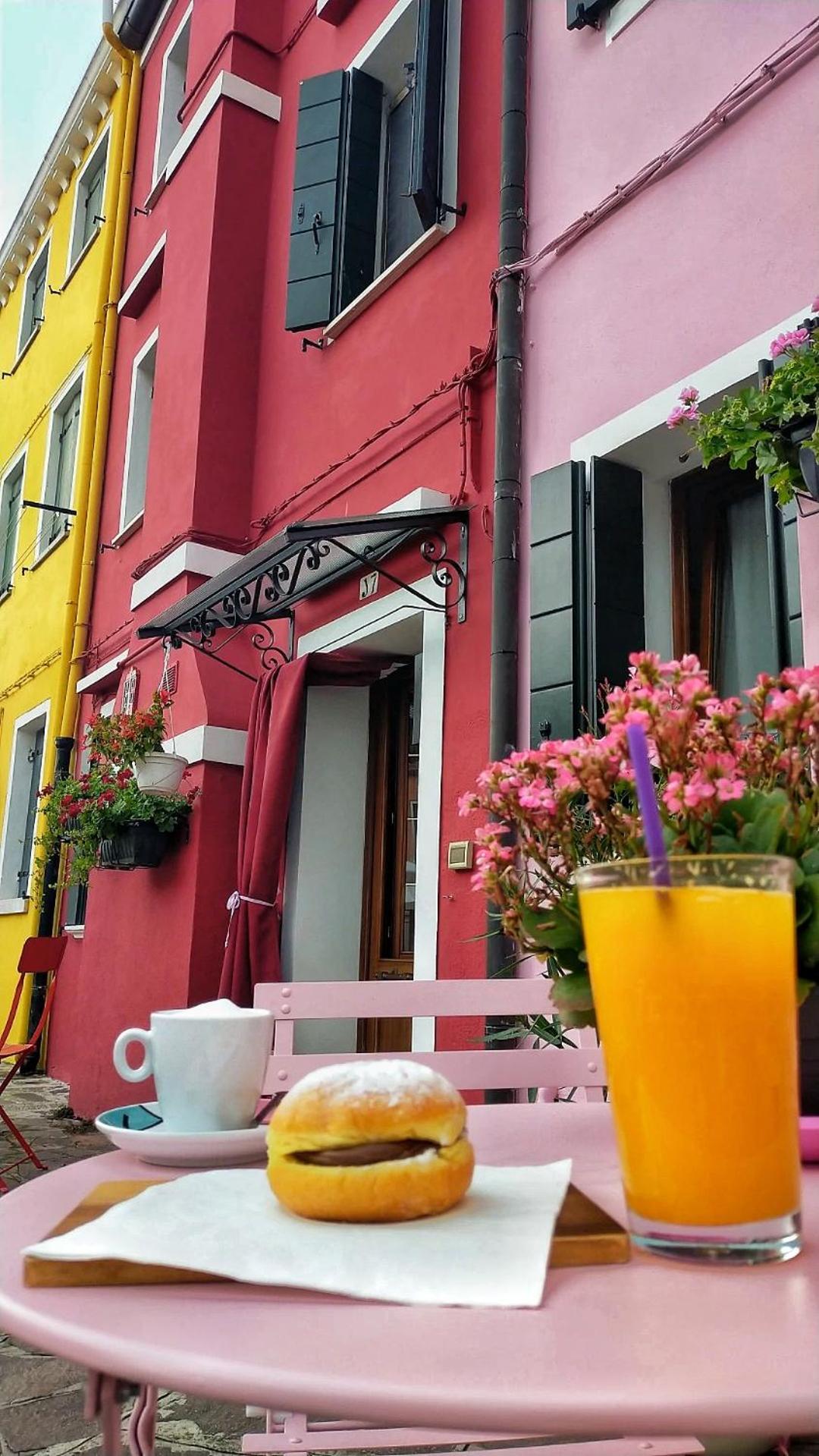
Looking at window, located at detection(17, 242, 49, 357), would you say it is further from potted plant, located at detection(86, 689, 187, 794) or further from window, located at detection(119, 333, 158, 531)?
potted plant, located at detection(86, 689, 187, 794)

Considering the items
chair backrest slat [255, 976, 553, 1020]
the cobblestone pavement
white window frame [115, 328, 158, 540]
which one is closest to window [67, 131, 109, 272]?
white window frame [115, 328, 158, 540]

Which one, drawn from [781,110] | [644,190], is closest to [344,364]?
[644,190]

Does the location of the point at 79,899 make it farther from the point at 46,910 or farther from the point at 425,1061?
the point at 425,1061

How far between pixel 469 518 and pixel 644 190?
1292 mm

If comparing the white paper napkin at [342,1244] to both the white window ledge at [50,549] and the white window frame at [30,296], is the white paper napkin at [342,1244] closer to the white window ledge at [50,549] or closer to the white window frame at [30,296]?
the white window ledge at [50,549]

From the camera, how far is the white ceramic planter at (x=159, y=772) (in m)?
5.57

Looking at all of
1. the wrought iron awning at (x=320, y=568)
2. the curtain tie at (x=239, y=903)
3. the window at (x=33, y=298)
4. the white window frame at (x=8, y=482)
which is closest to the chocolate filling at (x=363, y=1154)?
the wrought iron awning at (x=320, y=568)

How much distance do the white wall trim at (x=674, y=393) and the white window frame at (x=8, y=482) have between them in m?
8.34

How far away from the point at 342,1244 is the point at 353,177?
5.70m

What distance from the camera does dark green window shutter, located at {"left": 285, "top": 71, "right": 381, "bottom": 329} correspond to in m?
5.41

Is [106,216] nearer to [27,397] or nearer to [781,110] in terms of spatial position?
[27,397]

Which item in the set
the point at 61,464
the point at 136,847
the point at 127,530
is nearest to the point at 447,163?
the point at 136,847

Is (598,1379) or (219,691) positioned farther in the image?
(219,691)

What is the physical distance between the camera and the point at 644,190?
3.62 meters
